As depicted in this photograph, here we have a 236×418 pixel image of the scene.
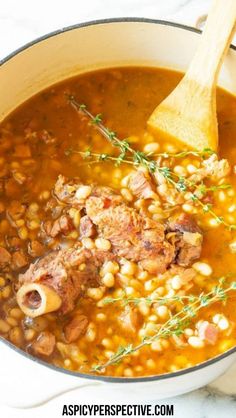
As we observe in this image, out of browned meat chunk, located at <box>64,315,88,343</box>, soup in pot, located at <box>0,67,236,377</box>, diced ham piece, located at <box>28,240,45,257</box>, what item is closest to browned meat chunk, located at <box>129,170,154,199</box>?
soup in pot, located at <box>0,67,236,377</box>

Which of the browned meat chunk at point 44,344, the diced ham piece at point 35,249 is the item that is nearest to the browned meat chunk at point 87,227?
the diced ham piece at point 35,249

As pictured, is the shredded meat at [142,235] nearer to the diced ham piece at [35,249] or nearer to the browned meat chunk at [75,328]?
the diced ham piece at [35,249]

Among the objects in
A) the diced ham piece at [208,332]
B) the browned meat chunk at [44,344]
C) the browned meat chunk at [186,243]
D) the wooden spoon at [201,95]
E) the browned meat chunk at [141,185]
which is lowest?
the browned meat chunk at [44,344]

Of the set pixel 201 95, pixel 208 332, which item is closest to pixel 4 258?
pixel 208 332

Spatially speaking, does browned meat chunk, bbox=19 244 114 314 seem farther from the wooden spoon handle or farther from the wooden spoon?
the wooden spoon handle

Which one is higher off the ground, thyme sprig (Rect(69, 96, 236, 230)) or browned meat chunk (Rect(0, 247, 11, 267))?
thyme sprig (Rect(69, 96, 236, 230))

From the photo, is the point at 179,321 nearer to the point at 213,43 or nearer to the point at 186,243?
the point at 186,243

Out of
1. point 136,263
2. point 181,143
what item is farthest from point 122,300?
point 181,143

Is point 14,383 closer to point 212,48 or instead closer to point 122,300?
point 122,300
